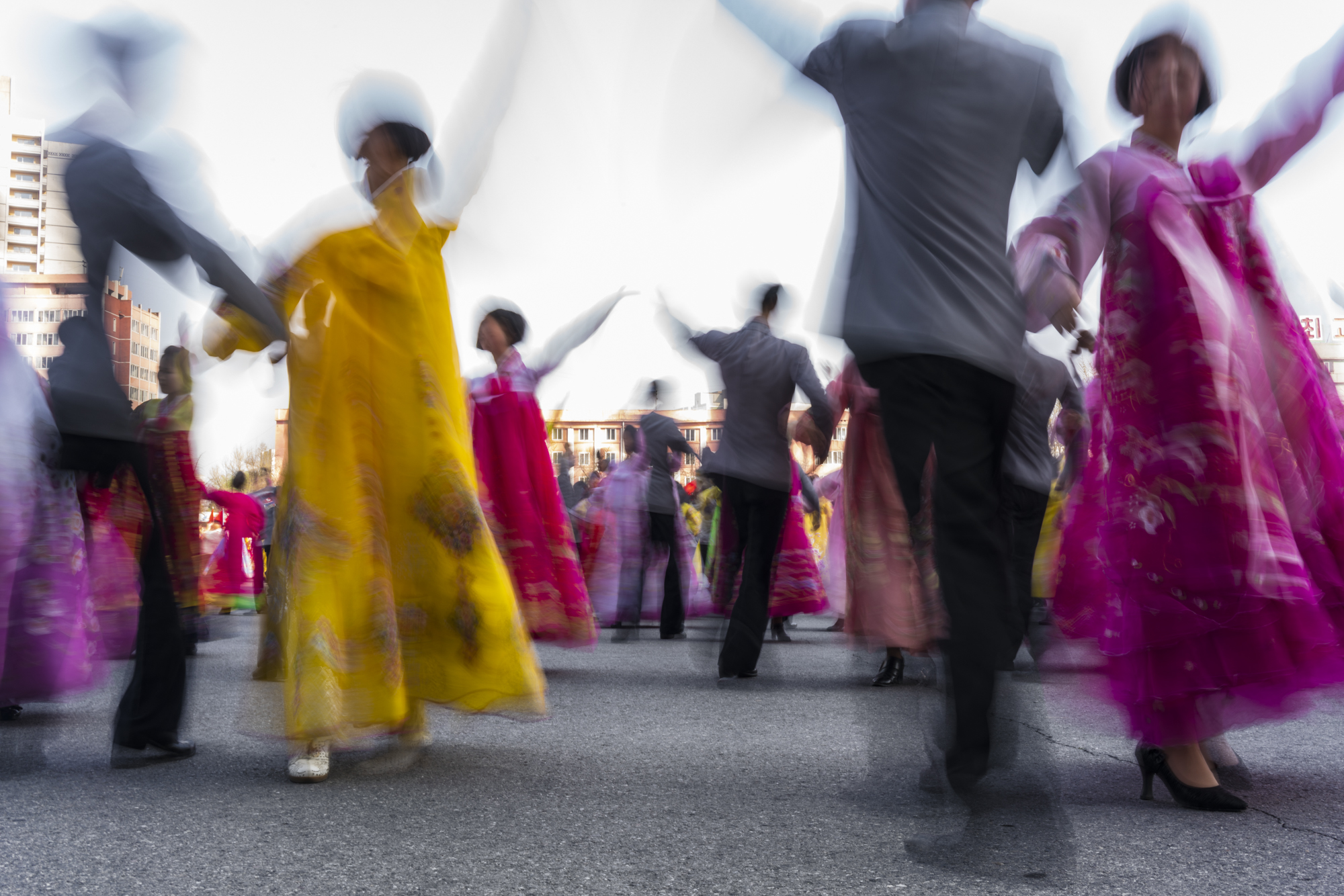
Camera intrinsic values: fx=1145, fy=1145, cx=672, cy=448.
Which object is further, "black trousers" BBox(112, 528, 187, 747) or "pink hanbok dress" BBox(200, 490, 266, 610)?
"pink hanbok dress" BBox(200, 490, 266, 610)

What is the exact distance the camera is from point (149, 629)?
3.18 meters

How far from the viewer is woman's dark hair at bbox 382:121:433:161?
3344 mm

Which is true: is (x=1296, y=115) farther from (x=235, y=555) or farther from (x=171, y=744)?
(x=235, y=555)

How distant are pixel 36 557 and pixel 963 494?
2.91 metres

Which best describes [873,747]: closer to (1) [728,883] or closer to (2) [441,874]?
(1) [728,883]

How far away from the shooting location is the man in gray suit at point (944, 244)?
221 centimetres

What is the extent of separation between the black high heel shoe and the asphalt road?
0.05m

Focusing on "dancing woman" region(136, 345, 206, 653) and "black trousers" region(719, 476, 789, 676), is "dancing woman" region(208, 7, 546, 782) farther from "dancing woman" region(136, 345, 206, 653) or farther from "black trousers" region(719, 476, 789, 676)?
"black trousers" region(719, 476, 789, 676)

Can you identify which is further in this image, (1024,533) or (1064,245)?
(1024,533)

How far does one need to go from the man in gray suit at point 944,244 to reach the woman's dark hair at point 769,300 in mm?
3229

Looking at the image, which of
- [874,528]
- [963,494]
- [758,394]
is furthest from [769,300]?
[963,494]

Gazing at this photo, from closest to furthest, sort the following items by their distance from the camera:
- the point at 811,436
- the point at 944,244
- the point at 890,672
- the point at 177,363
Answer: the point at 944,244 → the point at 811,436 → the point at 890,672 → the point at 177,363

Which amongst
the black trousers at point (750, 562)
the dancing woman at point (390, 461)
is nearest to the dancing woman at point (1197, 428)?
the dancing woman at point (390, 461)

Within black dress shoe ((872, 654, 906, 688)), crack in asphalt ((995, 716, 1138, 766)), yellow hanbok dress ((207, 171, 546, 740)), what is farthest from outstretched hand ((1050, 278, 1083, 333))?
black dress shoe ((872, 654, 906, 688))
